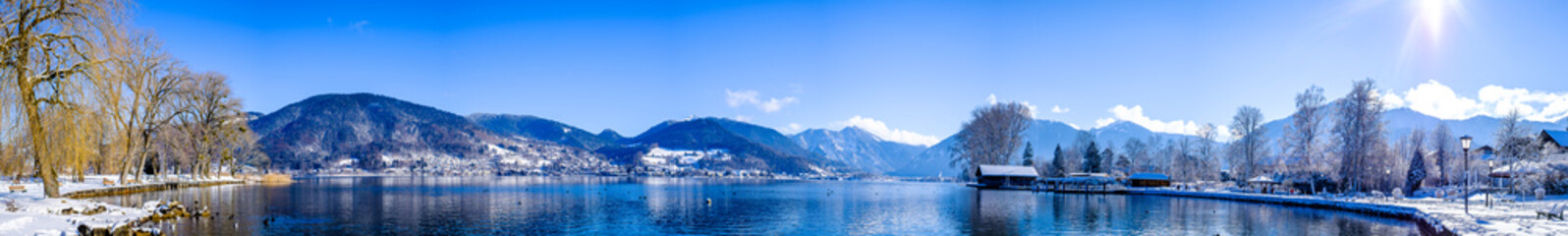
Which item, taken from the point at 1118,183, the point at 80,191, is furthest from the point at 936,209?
the point at 1118,183

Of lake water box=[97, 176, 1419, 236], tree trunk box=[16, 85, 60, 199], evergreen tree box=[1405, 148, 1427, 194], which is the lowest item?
lake water box=[97, 176, 1419, 236]

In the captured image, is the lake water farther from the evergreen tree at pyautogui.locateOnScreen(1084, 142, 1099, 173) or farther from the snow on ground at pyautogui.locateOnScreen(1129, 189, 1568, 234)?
the evergreen tree at pyautogui.locateOnScreen(1084, 142, 1099, 173)

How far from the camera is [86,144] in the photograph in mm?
25797

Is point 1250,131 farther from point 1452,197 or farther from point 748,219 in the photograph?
point 748,219

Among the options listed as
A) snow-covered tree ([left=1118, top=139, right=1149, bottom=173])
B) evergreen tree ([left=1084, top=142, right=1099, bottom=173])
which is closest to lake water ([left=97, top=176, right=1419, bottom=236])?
evergreen tree ([left=1084, top=142, right=1099, bottom=173])

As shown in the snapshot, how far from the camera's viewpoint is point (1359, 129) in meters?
59.9

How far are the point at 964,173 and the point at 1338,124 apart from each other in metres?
80.7

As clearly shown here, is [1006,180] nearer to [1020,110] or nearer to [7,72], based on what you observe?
[1020,110]

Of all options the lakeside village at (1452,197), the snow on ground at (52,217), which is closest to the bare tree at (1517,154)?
the lakeside village at (1452,197)

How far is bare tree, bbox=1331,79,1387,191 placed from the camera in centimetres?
5953

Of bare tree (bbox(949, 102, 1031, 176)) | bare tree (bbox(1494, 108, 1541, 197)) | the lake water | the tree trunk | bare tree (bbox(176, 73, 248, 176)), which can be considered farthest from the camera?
bare tree (bbox(949, 102, 1031, 176))

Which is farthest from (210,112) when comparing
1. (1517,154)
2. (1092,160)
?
(1092,160)

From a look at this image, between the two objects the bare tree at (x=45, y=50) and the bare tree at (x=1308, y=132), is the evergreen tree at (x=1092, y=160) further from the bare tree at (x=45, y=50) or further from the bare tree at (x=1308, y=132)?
the bare tree at (x=45, y=50)

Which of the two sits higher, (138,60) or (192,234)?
(138,60)
